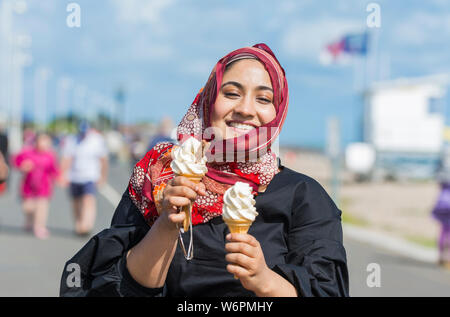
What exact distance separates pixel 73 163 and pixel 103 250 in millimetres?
8314

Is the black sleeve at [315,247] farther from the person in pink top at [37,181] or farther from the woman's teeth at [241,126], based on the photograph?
the person in pink top at [37,181]

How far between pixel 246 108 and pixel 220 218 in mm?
405

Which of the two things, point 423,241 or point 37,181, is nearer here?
point 37,181

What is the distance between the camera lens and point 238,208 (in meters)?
1.88

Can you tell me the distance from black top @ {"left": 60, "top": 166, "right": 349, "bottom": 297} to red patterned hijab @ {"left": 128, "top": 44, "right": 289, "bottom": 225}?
65 mm

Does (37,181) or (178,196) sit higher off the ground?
(178,196)

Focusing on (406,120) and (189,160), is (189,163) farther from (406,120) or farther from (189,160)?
(406,120)

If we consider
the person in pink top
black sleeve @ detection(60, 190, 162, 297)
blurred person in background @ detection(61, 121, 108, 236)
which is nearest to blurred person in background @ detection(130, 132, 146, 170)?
blurred person in background @ detection(61, 121, 108, 236)

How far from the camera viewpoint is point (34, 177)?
1077 centimetres

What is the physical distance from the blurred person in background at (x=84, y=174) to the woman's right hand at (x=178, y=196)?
8.38 m

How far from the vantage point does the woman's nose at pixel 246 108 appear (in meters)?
2.14

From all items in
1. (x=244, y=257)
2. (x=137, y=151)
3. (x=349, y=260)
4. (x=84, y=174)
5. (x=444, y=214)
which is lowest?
(x=349, y=260)

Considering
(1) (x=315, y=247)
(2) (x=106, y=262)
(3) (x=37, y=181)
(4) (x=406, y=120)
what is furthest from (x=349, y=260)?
(4) (x=406, y=120)

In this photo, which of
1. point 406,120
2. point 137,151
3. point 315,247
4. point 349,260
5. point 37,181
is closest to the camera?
point 315,247
